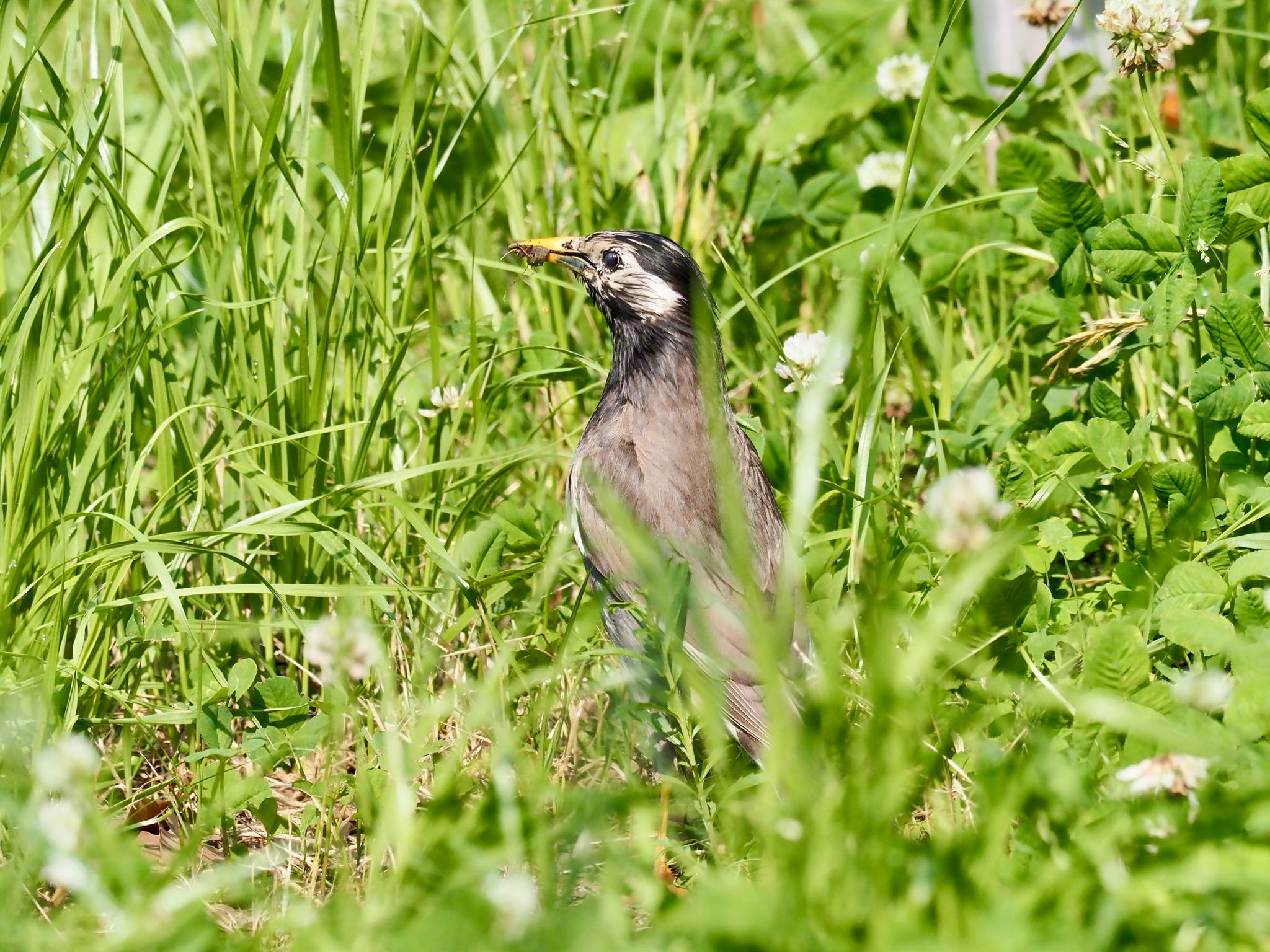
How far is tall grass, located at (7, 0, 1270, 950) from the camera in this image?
2.08m

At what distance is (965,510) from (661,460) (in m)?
1.97

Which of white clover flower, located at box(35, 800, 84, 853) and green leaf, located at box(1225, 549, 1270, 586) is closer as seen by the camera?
white clover flower, located at box(35, 800, 84, 853)

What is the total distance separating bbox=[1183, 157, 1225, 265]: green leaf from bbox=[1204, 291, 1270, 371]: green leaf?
0.14 metres

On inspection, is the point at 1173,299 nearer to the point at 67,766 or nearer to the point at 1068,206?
the point at 1068,206

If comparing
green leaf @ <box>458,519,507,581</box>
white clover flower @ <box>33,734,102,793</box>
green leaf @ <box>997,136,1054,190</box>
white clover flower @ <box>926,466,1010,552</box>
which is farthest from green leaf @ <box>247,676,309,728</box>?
green leaf @ <box>997,136,1054,190</box>

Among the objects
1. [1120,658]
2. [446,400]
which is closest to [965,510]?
[1120,658]

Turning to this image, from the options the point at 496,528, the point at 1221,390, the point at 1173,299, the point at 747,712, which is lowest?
the point at 747,712

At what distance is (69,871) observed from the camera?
203cm

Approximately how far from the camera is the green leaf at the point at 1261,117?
3588 mm

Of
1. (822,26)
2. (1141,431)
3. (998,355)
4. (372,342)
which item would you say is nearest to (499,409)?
(372,342)

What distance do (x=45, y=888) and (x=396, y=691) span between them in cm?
99

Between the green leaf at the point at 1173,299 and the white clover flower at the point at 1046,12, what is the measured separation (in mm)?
1584

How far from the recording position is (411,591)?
3.40 meters

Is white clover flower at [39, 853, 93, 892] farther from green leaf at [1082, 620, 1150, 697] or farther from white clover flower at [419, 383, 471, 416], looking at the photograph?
white clover flower at [419, 383, 471, 416]
